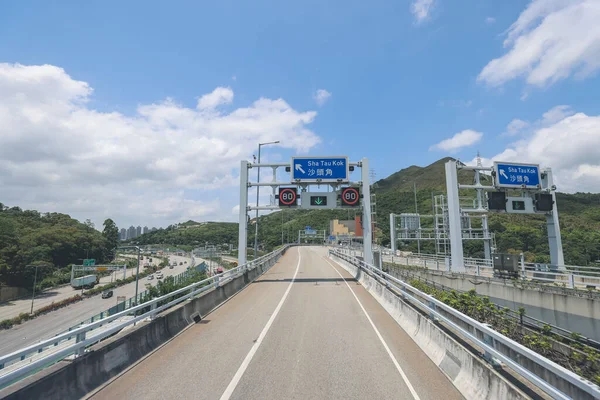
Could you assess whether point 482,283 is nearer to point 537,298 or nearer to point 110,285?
point 537,298

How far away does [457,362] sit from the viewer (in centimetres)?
613

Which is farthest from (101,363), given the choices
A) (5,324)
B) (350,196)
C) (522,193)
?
(5,324)

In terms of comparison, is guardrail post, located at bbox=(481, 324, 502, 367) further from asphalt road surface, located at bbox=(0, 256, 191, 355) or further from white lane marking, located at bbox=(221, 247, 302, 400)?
asphalt road surface, located at bbox=(0, 256, 191, 355)

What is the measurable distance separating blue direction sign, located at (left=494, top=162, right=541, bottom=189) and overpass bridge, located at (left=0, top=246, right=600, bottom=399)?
66.0 ft

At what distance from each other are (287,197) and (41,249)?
98252 millimetres

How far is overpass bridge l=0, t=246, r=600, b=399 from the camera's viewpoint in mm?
4770

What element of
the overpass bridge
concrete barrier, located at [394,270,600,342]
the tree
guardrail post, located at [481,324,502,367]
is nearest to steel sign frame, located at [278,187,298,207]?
the overpass bridge

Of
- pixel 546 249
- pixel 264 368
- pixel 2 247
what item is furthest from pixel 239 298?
pixel 2 247

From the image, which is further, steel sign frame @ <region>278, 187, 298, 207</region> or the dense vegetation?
the dense vegetation

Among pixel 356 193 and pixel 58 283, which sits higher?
pixel 356 193

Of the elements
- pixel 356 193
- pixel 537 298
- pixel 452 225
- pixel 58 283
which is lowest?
pixel 58 283

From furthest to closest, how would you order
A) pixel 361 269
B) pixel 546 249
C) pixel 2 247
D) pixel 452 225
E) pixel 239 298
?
1. pixel 2 247
2. pixel 546 249
3. pixel 452 225
4. pixel 361 269
5. pixel 239 298

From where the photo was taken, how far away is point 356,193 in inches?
891

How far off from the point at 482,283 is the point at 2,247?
95099mm
